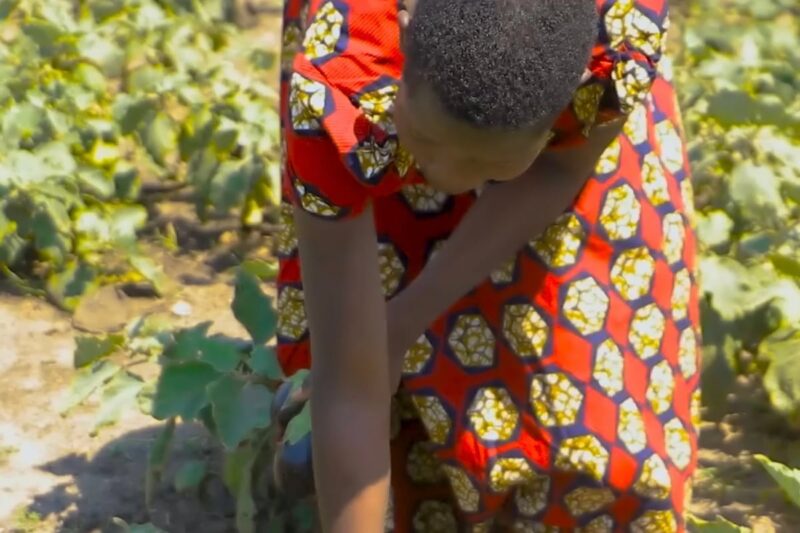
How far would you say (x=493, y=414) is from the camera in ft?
6.11

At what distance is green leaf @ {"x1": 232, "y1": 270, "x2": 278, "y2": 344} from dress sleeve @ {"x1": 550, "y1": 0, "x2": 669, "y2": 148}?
0.66 m

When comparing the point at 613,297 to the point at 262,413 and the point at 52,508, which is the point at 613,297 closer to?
the point at 262,413

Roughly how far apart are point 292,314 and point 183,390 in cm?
19

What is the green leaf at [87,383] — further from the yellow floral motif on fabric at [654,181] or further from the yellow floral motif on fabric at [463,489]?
the yellow floral motif on fabric at [654,181]

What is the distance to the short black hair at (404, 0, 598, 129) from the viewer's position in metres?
1.30

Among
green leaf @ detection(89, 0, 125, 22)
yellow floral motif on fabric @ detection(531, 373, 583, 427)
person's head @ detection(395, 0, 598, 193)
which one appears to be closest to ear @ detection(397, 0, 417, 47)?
person's head @ detection(395, 0, 598, 193)

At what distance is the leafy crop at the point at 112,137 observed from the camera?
293 centimetres

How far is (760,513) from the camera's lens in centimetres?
237

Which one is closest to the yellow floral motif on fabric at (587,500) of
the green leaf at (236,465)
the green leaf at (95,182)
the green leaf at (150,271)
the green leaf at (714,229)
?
the green leaf at (236,465)

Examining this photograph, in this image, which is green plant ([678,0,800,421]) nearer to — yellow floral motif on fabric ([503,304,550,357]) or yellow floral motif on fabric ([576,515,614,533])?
yellow floral motif on fabric ([576,515,614,533])

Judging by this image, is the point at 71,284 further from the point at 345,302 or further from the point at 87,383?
the point at 345,302

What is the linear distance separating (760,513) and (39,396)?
3.94ft

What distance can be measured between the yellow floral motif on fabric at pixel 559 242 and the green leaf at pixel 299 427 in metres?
0.34

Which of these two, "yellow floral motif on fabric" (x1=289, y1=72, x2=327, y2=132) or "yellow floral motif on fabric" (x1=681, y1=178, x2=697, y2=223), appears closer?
"yellow floral motif on fabric" (x1=289, y1=72, x2=327, y2=132)
